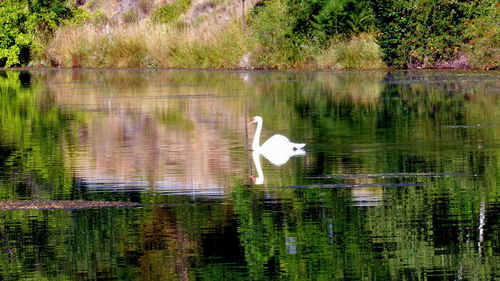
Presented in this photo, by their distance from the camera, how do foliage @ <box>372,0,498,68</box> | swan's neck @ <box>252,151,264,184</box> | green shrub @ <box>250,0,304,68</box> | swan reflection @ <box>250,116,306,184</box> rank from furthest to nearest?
green shrub @ <box>250,0,304,68</box> → foliage @ <box>372,0,498,68</box> → swan reflection @ <box>250,116,306,184</box> → swan's neck @ <box>252,151,264,184</box>

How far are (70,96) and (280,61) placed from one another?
47.7ft

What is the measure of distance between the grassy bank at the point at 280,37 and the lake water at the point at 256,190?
42.6 ft

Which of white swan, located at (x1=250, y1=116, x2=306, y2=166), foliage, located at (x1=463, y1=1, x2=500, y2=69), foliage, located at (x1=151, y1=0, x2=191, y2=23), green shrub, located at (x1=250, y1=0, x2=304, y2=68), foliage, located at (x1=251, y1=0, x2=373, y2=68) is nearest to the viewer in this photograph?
white swan, located at (x1=250, y1=116, x2=306, y2=166)

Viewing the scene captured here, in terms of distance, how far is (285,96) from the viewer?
118 feet

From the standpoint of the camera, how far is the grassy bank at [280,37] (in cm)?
4697

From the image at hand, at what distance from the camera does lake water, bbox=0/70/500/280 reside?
11.3 meters

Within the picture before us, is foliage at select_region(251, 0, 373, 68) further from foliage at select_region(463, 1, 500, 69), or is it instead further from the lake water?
the lake water

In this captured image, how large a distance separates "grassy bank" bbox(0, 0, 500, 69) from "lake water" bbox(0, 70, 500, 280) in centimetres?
1299

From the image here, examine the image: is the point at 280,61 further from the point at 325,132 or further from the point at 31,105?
the point at 325,132

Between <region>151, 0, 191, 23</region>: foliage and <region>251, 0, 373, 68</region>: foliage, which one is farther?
<region>151, 0, 191, 23</region>: foliage

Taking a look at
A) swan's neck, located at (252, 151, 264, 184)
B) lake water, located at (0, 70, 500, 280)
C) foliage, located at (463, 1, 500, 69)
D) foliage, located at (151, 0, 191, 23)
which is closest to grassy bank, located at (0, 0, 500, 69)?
foliage, located at (463, 1, 500, 69)

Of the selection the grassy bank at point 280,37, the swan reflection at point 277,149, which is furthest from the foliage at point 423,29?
the swan reflection at point 277,149

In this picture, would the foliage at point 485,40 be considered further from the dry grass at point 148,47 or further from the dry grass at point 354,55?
the dry grass at point 148,47

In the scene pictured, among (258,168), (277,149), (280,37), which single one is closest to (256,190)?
(258,168)
